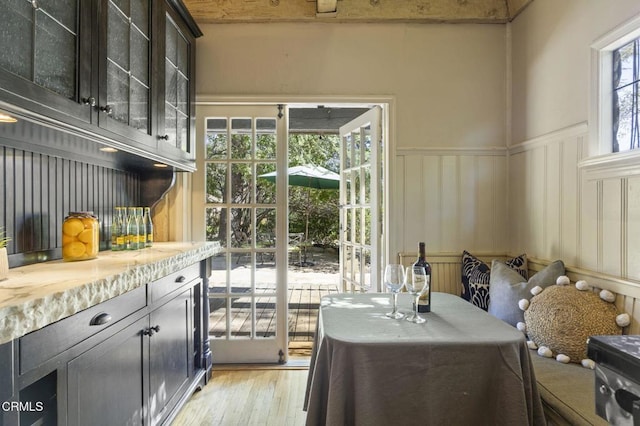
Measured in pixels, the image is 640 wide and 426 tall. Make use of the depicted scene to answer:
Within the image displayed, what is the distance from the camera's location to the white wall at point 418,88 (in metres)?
2.69

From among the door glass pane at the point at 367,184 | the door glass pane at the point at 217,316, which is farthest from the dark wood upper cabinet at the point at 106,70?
the door glass pane at the point at 367,184

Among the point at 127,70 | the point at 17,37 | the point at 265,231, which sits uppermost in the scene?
the point at 127,70

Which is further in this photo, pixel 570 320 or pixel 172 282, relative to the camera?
pixel 172 282

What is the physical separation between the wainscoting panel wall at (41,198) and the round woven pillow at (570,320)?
8.00 feet

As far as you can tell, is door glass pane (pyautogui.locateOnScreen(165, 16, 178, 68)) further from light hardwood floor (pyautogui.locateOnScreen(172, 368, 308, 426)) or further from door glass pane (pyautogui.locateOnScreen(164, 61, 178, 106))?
light hardwood floor (pyautogui.locateOnScreen(172, 368, 308, 426))

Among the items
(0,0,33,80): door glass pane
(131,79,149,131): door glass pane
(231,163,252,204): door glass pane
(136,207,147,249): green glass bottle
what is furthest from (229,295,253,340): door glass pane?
(0,0,33,80): door glass pane

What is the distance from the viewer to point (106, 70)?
150cm

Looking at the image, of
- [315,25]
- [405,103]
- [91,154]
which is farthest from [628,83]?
[91,154]

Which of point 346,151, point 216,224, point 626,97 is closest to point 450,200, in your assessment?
point 346,151

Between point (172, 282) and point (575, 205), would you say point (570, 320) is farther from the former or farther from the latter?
point (172, 282)

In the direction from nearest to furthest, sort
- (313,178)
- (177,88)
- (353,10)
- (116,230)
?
1. (116,230)
2. (177,88)
3. (353,10)
4. (313,178)

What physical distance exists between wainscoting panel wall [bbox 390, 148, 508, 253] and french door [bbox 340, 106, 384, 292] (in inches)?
6.8

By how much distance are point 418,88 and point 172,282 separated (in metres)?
2.25

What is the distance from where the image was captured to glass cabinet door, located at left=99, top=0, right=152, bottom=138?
1521 mm
